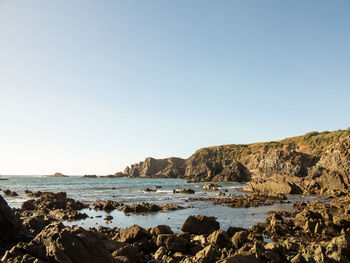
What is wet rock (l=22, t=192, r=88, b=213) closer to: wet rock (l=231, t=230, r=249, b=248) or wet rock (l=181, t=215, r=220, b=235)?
wet rock (l=181, t=215, r=220, b=235)

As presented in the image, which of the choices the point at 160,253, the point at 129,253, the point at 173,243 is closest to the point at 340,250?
the point at 173,243

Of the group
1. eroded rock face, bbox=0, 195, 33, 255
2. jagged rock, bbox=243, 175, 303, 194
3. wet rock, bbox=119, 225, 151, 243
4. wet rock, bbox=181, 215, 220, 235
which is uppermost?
eroded rock face, bbox=0, 195, 33, 255

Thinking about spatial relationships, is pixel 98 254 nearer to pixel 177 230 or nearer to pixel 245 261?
pixel 245 261

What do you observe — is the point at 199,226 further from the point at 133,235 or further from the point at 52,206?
the point at 52,206

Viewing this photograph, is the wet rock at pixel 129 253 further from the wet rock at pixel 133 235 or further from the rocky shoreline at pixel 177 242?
the wet rock at pixel 133 235

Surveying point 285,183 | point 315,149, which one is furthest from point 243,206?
point 315,149

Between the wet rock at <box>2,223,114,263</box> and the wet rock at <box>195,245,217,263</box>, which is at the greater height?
the wet rock at <box>2,223,114,263</box>

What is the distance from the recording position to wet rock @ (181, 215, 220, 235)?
834 inches

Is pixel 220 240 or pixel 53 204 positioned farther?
pixel 53 204

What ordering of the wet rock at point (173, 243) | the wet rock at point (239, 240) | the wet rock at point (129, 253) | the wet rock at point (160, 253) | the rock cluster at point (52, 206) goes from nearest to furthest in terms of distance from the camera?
the wet rock at point (129, 253)
the wet rock at point (160, 253)
the wet rock at point (173, 243)
the wet rock at point (239, 240)
the rock cluster at point (52, 206)

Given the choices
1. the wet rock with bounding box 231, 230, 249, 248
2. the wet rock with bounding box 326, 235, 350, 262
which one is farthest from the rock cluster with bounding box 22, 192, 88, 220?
the wet rock with bounding box 326, 235, 350, 262

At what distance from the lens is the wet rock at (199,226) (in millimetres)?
21189

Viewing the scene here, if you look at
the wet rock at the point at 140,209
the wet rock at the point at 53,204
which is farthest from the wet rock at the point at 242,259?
the wet rock at the point at 53,204

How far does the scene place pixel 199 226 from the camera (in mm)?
21438
